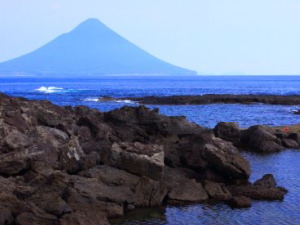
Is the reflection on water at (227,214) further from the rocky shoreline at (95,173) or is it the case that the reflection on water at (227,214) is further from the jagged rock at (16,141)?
the jagged rock at (16,141)

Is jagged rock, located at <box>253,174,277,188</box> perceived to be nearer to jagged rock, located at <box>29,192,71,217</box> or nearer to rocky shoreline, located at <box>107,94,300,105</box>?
jagged rock, located at <box>29,192,71,217</box>

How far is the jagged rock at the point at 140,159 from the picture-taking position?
26484 mm

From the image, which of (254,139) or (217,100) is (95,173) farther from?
(217,100)

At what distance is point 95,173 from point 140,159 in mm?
2562

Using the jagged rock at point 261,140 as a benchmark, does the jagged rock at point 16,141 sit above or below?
above

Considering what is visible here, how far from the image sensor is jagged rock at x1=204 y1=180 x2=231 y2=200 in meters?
25.5

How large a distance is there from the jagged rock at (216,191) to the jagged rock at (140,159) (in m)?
2.60

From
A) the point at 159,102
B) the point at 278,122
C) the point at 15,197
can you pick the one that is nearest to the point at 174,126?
the point at 15,197

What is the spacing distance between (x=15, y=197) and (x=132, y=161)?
7381mm

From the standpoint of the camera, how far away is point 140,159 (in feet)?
87.0

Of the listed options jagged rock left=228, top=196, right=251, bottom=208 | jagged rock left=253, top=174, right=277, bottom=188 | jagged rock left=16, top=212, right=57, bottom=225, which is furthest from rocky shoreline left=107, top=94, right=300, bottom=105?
jagged rock left=16, top=212, right=57, bottom=225

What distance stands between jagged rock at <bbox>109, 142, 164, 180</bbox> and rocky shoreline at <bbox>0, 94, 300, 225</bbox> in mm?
54

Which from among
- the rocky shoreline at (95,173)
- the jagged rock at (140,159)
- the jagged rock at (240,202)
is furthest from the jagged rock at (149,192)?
the jagged rock at (240,202)

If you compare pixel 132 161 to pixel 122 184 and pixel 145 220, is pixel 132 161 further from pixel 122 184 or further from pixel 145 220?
pixel 145 220
